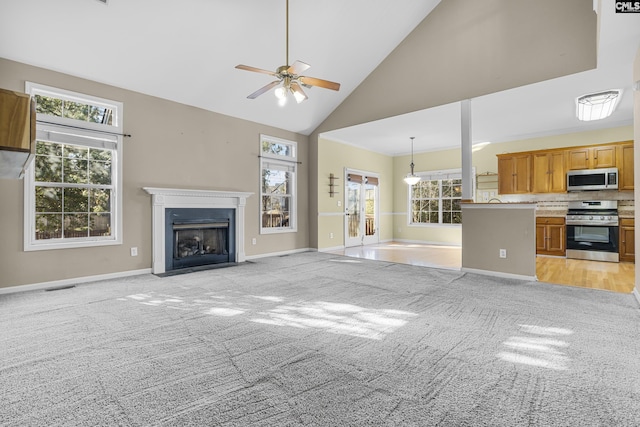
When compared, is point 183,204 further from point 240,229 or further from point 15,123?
point 15,123

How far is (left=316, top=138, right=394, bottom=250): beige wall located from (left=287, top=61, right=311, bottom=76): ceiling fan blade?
12.9 ft

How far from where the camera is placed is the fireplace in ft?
16.6

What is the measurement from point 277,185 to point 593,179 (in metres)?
6.40

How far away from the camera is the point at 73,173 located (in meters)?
4.26

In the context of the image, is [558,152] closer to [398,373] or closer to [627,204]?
[627,204]

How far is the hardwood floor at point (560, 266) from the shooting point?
14.0 feet

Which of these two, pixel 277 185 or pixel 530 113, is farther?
pixel 277 185

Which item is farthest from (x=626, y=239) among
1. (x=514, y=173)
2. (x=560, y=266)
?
(x=514, y=173)

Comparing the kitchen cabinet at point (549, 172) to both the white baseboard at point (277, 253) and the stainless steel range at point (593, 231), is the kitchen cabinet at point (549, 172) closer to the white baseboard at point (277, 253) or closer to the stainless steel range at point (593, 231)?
the stainless steel range at point (593, 231)

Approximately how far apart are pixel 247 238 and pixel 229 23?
369cm

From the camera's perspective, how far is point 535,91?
4.62 m

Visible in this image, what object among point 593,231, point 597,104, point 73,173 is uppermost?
point 597,104

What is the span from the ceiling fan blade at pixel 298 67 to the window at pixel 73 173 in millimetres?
2890

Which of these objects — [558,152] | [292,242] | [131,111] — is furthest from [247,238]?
[558,152]
